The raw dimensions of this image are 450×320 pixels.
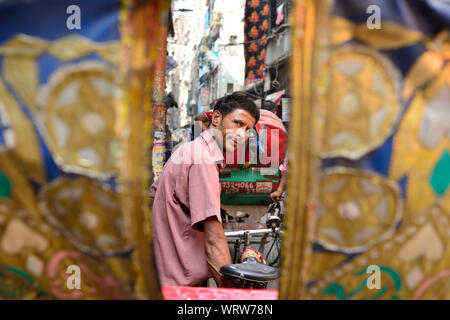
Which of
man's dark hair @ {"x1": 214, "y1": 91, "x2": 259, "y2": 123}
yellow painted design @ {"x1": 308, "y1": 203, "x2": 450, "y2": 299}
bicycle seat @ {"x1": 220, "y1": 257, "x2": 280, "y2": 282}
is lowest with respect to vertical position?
bicycle seat @ {"x1": 220, "y1": 257, "x2": 280, "y2": 282}

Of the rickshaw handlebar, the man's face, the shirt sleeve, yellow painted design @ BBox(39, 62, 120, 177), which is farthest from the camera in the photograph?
the rickshaw handlebar

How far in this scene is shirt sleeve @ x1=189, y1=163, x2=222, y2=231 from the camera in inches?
Answer: 88.4

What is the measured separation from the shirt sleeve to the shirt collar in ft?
0.42

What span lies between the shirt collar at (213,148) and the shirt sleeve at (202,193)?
0.13 m

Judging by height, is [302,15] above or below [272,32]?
below

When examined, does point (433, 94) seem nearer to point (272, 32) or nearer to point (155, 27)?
point (155, 27)

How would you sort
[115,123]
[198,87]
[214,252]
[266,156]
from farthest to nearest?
[198,87] < [266,156] < [214,252] < [115,123]

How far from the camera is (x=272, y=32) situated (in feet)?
25.1

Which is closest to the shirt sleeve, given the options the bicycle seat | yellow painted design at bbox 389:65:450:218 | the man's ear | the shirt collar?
the shirt collar

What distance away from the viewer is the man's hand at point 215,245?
7.50 ft

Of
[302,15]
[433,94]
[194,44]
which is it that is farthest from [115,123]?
[194,44]

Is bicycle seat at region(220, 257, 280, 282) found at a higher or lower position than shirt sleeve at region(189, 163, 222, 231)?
lower

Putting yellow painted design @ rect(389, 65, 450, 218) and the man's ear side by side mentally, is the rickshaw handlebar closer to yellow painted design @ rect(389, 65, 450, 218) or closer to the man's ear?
the man's ear

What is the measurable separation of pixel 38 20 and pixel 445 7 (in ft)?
4.76
